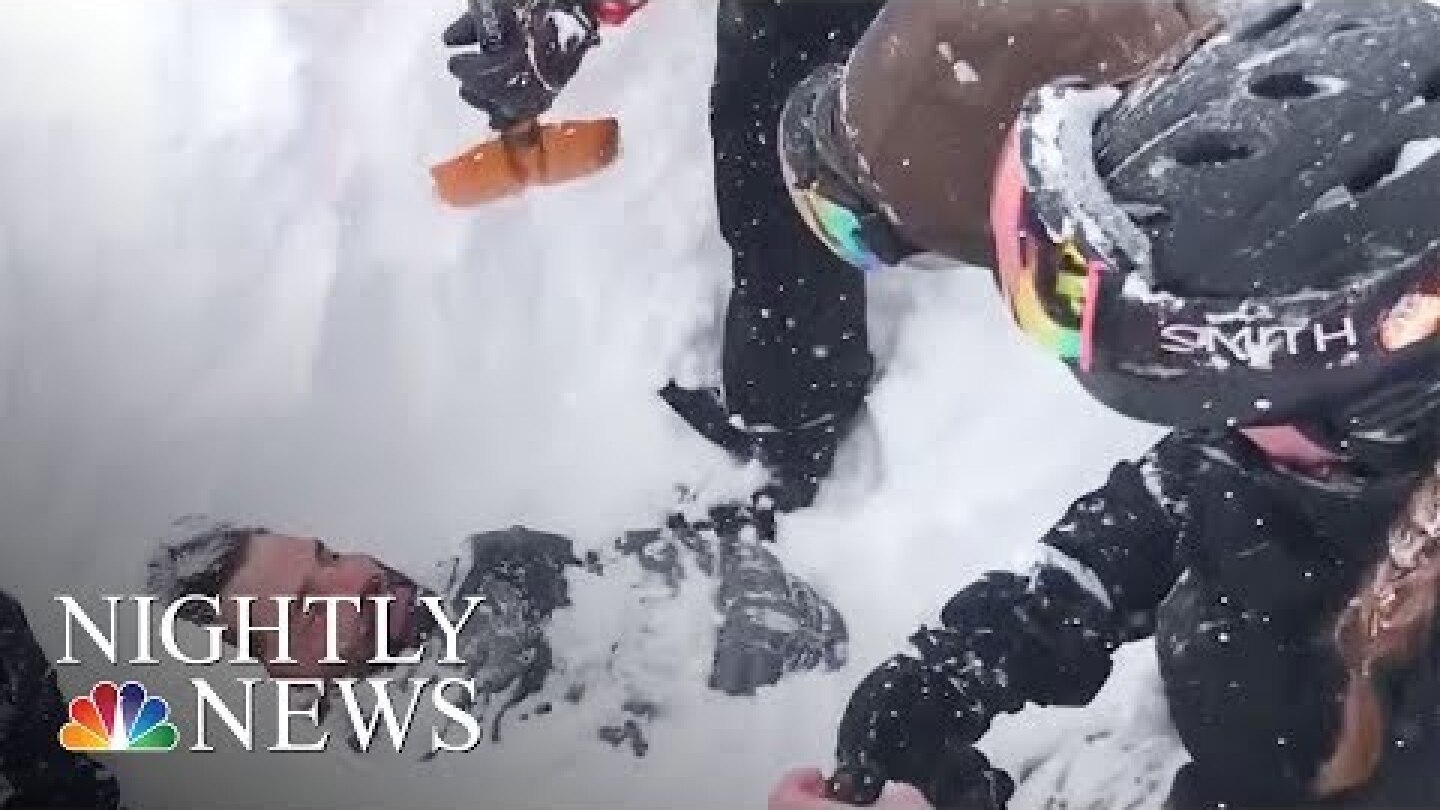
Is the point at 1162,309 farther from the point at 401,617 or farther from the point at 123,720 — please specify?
the point at 123,720

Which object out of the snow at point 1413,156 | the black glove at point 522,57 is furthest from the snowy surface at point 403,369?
the snow at point 1413,156

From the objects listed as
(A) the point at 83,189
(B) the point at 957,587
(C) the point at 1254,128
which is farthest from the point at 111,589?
(C) the point at 1254,128

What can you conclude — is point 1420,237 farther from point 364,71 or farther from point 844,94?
point 364,71

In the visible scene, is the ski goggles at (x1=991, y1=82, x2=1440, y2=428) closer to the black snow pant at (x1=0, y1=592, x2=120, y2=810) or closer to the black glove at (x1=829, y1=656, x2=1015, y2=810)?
the black glove at (x1=829, y1=656, x2=1015, y2=810)

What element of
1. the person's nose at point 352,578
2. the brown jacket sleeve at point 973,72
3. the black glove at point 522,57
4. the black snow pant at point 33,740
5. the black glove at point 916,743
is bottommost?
the black glove at point 916,743

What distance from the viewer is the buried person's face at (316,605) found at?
0.74 meters

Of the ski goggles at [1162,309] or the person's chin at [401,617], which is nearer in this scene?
the ski goggles at [1162,309]

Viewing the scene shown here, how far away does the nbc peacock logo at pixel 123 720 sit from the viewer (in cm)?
73

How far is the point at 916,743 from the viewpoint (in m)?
0.74

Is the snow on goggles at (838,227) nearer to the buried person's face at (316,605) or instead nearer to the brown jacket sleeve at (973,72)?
the brown jacket sleeve at (973,72)

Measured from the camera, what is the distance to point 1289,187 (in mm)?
639

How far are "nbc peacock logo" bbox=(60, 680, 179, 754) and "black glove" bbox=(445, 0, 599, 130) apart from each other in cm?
27

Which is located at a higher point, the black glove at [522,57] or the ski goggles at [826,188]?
the black glove at [522,57]

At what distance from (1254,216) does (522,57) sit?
0.97 ft
